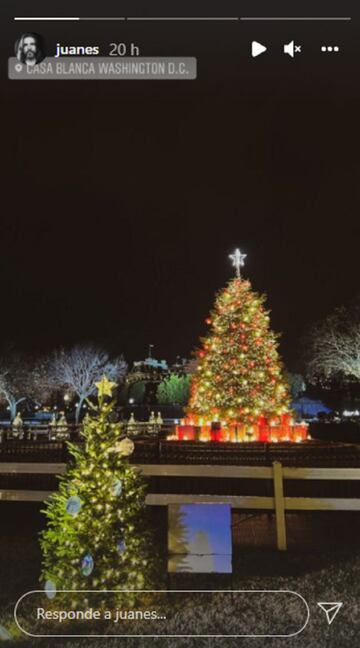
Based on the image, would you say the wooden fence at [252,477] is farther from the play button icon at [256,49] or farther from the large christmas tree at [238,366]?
the large christmas tree at [238,366]

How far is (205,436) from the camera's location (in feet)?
61.4

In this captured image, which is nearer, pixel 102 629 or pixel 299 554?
pixel 102 629

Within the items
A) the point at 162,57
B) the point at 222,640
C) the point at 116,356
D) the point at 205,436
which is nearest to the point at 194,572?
the point at 222,640

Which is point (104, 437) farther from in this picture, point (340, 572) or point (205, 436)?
point (205, 436)

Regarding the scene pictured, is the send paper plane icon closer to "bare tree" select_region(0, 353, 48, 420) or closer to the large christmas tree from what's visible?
the large christmas tree

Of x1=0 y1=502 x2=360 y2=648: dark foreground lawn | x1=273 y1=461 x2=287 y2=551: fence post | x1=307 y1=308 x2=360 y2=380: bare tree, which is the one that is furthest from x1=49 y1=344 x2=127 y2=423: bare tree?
x1=273 y1=461 x2=287 y2=551: fence post

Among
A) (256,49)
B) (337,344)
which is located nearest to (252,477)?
(256,49)

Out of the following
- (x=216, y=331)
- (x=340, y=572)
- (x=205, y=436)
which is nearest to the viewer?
(x=340, y=572)

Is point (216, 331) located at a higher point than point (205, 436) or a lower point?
higher

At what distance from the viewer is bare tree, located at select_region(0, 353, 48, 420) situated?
4225cm

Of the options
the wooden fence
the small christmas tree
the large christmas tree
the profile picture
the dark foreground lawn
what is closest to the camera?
the dark foreground lawn

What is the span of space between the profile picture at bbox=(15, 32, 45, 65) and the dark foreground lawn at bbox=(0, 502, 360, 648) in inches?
179

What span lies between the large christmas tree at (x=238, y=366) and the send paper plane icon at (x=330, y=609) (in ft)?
47.6

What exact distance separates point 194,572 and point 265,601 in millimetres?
724
